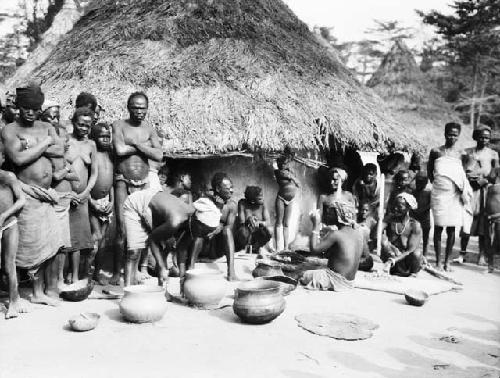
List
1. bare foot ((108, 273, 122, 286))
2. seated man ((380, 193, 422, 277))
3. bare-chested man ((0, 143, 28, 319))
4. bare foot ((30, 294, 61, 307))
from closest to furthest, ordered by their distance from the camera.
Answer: bare-chested man ((0, 143, 28, 319)) → bare foot ((30, 294, 61, 307)) → bare foot ((108, 273, 122, 286)) → seated man ((380, 193, 422, 277))

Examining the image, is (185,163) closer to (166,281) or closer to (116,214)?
(116,214)

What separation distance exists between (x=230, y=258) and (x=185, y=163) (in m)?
2.08

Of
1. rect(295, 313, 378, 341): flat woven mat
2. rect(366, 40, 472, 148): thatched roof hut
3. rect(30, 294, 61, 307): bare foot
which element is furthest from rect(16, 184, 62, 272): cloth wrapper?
rect(366, 40, 472, 148): thatched roof hut

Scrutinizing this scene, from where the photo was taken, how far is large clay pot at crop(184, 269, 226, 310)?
4.44 metres

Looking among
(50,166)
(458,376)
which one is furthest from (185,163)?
(458,376)

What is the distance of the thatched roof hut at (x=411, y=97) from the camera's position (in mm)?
15891

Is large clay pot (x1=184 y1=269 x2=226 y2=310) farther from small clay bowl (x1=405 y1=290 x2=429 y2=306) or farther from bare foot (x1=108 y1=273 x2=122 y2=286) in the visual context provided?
small clay bowl (x1=405 y1=290 x2=429 y2=306)

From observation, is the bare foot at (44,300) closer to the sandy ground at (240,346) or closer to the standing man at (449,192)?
the sandy ground at (240,346)

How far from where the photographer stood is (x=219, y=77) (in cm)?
717

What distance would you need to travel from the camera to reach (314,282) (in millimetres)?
5328

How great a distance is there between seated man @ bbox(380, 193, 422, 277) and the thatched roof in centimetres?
134

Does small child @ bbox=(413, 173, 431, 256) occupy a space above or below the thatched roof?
below

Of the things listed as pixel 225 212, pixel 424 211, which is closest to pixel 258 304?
pixel 225 212

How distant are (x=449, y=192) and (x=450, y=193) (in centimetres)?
2
